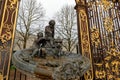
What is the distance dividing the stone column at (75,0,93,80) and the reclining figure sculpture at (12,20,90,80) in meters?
0.75

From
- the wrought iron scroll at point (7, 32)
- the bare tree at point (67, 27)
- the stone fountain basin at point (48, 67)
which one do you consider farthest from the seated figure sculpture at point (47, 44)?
the bare tree at point (67, 27)

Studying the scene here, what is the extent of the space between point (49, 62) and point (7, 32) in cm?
114

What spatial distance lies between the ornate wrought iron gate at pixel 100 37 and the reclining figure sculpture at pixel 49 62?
937 millimetres

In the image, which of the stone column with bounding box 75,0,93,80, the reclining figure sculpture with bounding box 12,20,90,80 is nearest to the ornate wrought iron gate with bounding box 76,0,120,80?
the stone column with bounding box 75,0,93,80

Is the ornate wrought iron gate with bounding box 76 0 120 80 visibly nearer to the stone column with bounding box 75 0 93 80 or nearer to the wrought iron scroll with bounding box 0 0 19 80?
the stone column with bounding box 75 0 93 80

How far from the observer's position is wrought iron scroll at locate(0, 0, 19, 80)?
3.46m

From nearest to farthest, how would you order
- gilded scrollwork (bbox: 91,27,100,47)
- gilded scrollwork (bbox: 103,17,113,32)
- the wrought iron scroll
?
the wrought iron scroll → gilded scrollwork (bbox: 91,27,100,47) → gilded scrollwork (bbox: 103,17,113,32)

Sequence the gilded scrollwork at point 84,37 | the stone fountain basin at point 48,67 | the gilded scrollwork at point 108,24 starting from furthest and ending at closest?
the gilded scrollwork at point 108,24
the gilded scrollwork at point 84,37
the stone fountain basin at point 48,67

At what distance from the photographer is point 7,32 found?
3.77 meters

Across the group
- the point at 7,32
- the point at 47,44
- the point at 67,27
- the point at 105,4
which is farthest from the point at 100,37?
the point at 67,27

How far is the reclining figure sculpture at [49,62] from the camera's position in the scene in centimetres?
293

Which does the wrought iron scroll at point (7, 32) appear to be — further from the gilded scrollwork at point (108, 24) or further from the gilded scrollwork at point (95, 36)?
the gilded scrollwork at point (108, 24)

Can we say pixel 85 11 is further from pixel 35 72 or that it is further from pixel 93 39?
pixel 35 72

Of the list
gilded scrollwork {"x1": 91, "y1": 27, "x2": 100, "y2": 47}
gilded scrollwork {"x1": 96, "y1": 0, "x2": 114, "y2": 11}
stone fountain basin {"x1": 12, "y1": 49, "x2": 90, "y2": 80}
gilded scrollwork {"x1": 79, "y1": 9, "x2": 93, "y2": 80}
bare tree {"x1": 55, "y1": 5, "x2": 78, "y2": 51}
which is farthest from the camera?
bare tree {"x1": 55, "y1": 5, "x2": 78, "y2": 51}
